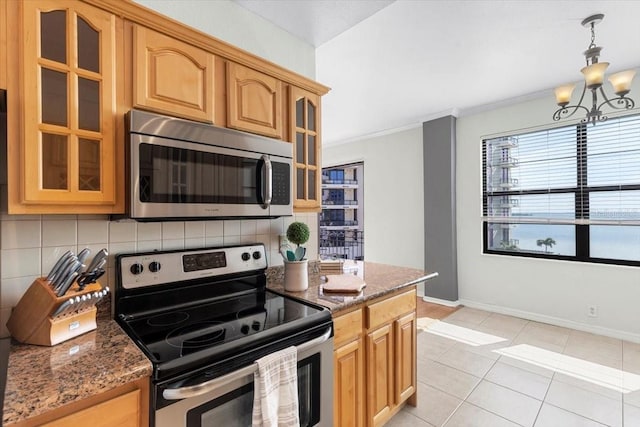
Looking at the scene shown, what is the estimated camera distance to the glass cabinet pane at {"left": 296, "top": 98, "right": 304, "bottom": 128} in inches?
73.6

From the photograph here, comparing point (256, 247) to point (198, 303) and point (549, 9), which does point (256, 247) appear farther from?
point (549, 9)

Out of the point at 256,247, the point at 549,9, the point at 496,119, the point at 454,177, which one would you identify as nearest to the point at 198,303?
the point at 256,247

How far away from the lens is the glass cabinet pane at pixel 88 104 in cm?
110

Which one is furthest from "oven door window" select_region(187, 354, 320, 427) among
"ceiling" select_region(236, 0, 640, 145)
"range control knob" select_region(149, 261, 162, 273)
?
"ceiling" select_region(236, 0, 640, 145)

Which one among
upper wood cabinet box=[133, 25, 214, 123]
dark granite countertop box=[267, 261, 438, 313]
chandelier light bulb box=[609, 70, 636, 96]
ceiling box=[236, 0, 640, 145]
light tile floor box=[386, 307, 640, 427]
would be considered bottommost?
light tile floor box=[386, 307, 640, 427]

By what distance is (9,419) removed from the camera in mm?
676

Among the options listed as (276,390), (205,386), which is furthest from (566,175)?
(205,386)

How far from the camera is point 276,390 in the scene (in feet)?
3.62

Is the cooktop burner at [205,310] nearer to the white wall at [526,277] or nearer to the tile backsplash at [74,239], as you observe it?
the tile backsplash at [74,239]

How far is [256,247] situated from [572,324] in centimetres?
372

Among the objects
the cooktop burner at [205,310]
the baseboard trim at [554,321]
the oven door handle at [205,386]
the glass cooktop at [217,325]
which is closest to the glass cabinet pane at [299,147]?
the cooktop burner at [205,310]

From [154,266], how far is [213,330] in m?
0.46

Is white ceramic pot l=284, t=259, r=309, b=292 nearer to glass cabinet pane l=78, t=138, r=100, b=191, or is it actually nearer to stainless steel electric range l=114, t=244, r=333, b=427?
stainless steel electric range l=114, t=244, r=333, b=427

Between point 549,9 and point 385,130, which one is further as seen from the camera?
point 385,130
